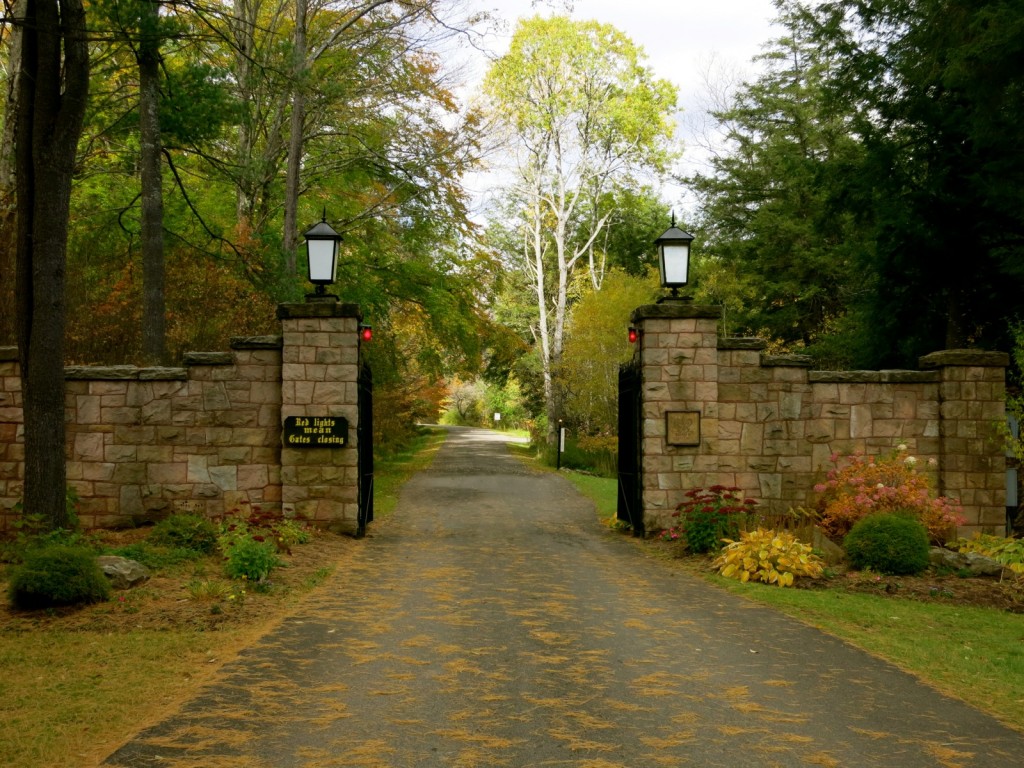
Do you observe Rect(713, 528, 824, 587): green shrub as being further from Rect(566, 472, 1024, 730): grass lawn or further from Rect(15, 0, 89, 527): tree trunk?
Rect(15, 0, 89, 527): tree trunk

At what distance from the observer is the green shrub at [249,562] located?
7305 mm

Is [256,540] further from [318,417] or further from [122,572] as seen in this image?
[318,417]

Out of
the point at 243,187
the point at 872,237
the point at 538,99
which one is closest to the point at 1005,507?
the point at 872,237

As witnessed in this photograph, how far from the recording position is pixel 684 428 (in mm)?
10414

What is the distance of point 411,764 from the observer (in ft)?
11.6

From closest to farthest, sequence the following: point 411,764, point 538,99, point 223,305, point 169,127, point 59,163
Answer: point 411,764 < point 59,163 < point 169,127 < point 223,305 < point 538,99

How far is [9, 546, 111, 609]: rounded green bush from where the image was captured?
602 cm

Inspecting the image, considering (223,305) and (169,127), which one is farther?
(223,305)

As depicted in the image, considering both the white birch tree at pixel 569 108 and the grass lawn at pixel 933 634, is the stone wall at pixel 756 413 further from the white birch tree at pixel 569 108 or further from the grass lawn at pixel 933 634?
the white birch tree at pixel 569 108

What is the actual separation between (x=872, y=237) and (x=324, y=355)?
956cm

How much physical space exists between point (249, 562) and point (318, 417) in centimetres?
308

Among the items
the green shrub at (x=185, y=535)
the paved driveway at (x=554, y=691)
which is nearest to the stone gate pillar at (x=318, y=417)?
the green shrub at (x=185, y=535)

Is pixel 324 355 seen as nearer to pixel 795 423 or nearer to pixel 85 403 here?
pixel 85 403

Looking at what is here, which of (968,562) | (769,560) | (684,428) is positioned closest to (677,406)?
(684,428)
